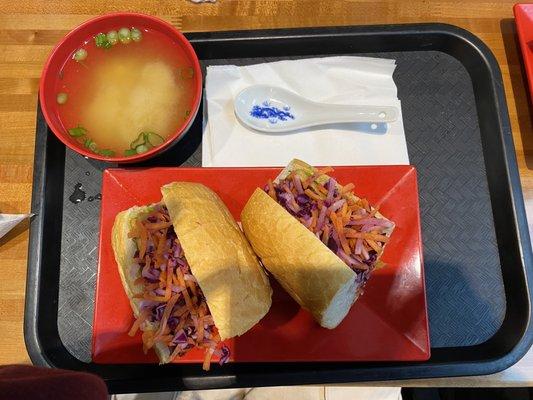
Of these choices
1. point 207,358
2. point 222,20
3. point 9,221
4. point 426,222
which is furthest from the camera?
point 222,20

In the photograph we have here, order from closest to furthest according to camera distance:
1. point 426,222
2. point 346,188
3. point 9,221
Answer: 1. point 346,188
2. point 9,221
3. point 426,222

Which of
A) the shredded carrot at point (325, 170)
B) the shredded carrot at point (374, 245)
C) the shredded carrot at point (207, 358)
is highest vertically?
the shredded carrot at point (325, 170)

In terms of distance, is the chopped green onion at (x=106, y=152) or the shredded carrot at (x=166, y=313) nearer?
the shredded carrot at (x=166, y=313)

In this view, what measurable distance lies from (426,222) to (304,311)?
62cm

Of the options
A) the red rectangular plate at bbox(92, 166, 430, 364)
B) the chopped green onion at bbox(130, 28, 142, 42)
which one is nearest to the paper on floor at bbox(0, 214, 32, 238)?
the red rectangular plate at bbox(92, 166, 430, 364)

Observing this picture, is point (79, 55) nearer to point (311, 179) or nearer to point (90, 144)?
point (90, 144)

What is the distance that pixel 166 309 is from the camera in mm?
1521

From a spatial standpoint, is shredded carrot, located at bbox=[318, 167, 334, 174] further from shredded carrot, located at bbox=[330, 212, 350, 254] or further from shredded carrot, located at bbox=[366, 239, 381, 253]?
shredded carrot, located at bbox=[366, 239, 381, 253]

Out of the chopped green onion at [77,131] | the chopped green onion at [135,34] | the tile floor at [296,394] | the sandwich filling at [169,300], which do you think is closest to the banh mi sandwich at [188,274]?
the sandwich filling at [169,300]

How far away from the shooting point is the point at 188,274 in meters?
1.53

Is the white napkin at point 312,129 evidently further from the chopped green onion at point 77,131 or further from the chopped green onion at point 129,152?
the chopped green onion at point 77,131

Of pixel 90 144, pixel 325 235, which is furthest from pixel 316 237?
pixel 90 144

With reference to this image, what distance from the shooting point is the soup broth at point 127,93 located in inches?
69.6

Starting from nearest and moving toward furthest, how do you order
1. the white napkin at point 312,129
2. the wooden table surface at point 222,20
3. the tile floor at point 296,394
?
the white napkin at point 312,129 < the wooden table surface at point 222,20 < the tile floor at point 296,394
